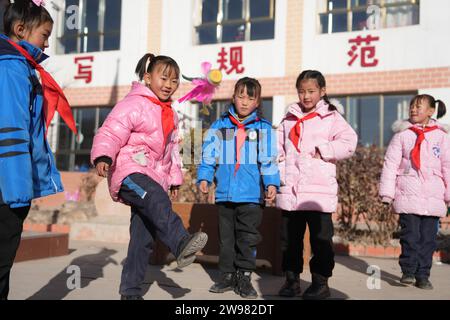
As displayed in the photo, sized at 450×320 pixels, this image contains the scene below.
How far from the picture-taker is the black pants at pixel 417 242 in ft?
13.3

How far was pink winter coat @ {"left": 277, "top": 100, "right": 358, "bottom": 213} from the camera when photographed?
11.6 ft

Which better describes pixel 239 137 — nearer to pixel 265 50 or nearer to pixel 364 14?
pixel 265 50

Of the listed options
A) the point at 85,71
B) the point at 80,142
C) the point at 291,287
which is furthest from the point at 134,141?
the point at 80,142

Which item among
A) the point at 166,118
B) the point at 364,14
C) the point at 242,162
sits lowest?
the point at 242,162

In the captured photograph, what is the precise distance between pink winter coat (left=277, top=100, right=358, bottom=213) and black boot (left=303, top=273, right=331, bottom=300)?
0.48 m

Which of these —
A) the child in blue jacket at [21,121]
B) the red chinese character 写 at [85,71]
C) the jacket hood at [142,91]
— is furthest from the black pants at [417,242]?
the red chinese character 写 at [85,71]

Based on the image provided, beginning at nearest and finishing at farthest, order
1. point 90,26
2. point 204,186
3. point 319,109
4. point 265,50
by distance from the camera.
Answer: point 204,186 < point 319,109 < point 265,50 < point 90,26

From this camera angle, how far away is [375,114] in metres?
10.7

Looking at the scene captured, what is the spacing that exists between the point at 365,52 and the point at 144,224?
885cm

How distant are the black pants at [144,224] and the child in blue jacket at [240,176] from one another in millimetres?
750

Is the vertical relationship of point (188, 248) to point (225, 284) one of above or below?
above

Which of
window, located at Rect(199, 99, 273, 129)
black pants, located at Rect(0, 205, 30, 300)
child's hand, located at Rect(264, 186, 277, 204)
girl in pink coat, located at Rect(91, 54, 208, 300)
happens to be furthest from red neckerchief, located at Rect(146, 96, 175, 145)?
window, located at Rect(199, 99, 273, 129)
